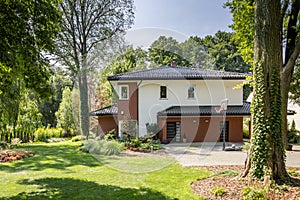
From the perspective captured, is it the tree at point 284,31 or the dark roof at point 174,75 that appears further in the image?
the dark roof at point 174,75

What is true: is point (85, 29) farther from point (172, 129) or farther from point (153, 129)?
point (172, 129)

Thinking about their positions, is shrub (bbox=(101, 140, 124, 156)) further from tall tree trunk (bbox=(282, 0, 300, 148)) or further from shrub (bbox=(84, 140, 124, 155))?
tall tree trunk (bbox=(282, 0, 300, 148))

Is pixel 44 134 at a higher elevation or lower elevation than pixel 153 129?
lower

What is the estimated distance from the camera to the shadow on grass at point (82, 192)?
6.20m

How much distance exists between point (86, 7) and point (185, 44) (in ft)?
32.9

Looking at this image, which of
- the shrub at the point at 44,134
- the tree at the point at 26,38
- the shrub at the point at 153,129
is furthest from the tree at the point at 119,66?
the tree at the point at 26,38

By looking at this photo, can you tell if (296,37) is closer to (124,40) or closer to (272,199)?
(272,199)

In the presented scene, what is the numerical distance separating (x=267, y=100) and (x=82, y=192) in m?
5.69

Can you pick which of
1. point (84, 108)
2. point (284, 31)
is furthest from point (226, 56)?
point (84, 108)

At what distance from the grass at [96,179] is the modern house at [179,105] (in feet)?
26.8

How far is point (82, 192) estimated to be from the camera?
661cm

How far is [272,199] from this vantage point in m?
5.29

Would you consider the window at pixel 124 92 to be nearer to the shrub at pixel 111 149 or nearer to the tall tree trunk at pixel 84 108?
the tall tree trunk at pixel 84 108

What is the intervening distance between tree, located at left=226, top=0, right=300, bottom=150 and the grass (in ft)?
24.8
